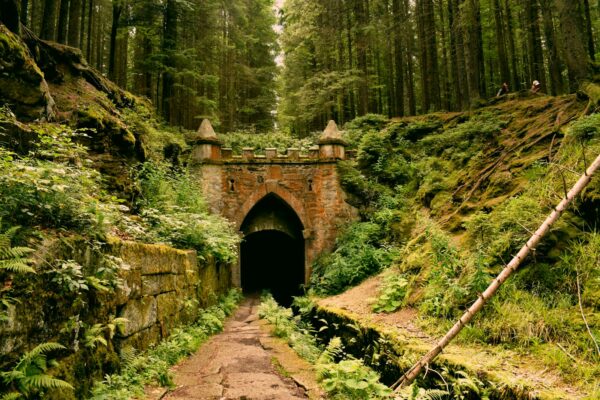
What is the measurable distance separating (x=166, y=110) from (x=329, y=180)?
28.6ft

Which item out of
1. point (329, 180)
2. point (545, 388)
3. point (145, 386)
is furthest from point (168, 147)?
Answer: point (545, 388)

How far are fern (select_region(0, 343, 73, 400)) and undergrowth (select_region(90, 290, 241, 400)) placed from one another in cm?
74

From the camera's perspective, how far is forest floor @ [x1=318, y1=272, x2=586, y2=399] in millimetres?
3082

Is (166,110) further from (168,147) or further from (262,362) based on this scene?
(262,362)

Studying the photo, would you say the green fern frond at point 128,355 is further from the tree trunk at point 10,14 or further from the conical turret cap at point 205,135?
the conical turret cap at point 205,135

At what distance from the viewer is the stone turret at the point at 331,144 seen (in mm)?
12836

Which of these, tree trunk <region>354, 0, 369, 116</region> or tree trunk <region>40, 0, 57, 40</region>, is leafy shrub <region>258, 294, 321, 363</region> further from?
tree trunk <region>40, 0, 57, 40</region>

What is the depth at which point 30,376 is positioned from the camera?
88.7 inches

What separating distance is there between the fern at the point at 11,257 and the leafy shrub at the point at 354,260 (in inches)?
312

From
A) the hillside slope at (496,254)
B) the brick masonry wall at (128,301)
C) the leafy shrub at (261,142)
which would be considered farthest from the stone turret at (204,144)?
the brick masonry wall at (128,301)

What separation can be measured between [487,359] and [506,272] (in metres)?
0.99

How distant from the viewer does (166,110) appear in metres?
16.4

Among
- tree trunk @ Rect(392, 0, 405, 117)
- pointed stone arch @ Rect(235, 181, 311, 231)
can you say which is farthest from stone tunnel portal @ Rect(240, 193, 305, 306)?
tree trunk @ Rect(392, 0, 405, 117)

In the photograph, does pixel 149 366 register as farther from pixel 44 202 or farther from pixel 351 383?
pixel 351 383
